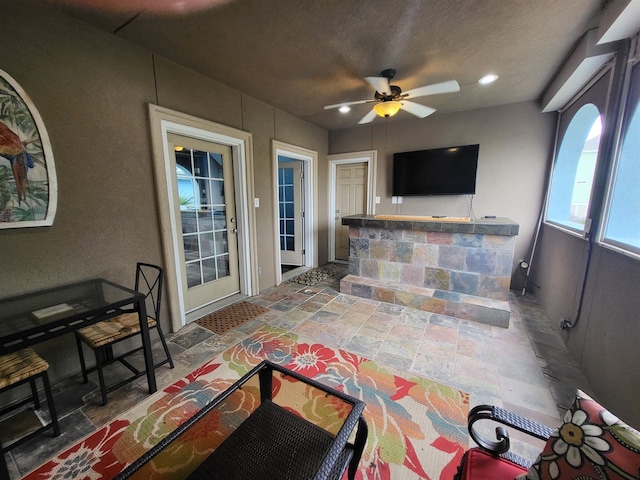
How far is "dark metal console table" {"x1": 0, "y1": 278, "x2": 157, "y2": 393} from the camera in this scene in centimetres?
129

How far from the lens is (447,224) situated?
9.50ft

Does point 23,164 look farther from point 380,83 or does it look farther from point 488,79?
point 488,79

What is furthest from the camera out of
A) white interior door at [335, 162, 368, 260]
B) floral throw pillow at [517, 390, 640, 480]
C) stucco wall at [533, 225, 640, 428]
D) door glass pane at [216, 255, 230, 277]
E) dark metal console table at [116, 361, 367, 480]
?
white interior door at [335, 162, 368, 260]

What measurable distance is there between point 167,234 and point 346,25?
7.60 ft

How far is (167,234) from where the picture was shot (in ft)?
8.01

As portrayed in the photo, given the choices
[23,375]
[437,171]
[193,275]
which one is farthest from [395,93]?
[23,375]

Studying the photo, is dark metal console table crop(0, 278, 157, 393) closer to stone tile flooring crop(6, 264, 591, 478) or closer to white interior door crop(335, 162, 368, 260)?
stone tile flooring crop(6, 264, 591, 478)

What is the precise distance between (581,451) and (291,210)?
441 cm

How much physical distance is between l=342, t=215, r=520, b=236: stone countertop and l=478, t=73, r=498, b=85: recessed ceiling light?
4.92ft

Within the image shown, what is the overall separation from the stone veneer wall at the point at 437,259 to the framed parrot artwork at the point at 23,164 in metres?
2.93

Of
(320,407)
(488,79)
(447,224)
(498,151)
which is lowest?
(320,407)

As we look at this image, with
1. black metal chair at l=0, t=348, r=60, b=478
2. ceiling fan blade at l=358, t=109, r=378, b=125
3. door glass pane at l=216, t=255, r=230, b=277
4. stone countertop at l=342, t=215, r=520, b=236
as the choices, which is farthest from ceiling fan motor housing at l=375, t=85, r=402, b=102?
black metal chair at l=0, t=348, r=60, b=478

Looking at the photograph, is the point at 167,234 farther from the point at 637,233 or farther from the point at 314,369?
the point at 637,233

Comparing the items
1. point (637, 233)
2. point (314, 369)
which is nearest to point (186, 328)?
point (314, 369)
